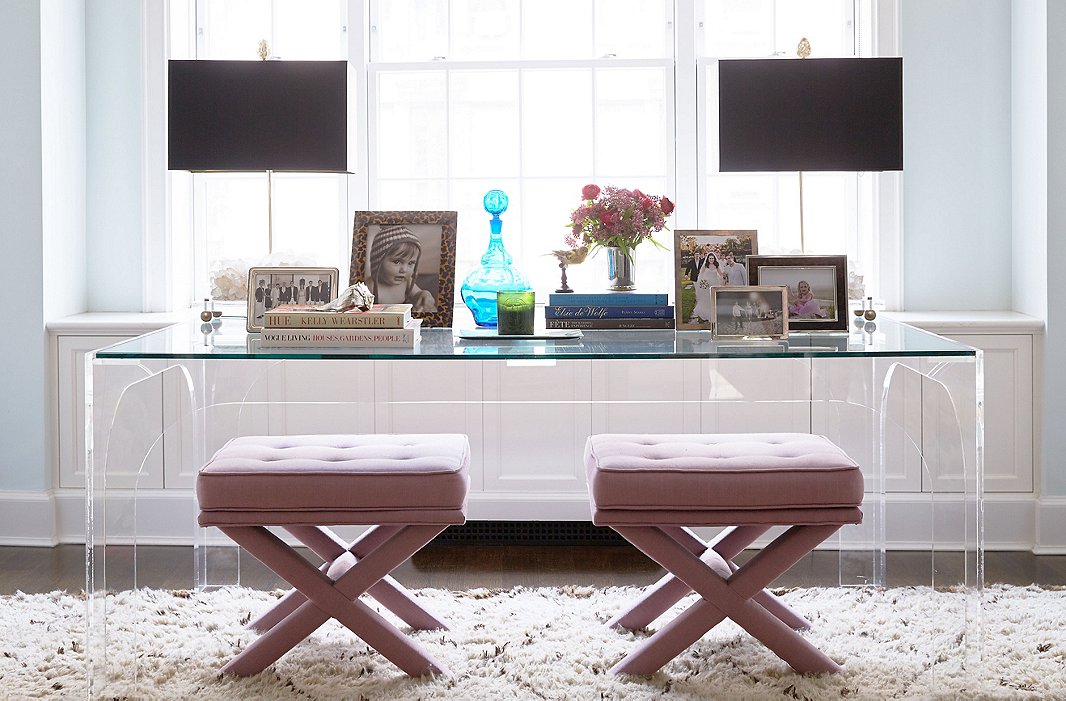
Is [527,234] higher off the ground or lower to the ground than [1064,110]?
lower

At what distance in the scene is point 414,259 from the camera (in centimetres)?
324

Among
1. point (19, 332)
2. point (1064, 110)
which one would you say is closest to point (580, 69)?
point (1064, 110)

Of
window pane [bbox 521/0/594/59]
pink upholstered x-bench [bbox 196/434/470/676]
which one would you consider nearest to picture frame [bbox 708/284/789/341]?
pink upholstered x-bench [bbox 196/434/470/676]

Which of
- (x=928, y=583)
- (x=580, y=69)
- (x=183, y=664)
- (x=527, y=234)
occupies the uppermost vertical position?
(x=580, y=69)

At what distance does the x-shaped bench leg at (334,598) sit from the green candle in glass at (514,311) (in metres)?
0.60

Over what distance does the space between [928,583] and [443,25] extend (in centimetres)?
263

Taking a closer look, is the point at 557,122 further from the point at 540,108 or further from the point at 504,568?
the point at 504,568

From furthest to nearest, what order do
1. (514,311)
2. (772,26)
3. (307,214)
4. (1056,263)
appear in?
(307,214) < (772,26) < (1056,263) < (514,311)

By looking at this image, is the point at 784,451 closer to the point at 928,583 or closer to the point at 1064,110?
the point at 928,583

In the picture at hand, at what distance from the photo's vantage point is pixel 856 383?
3182 millimetres

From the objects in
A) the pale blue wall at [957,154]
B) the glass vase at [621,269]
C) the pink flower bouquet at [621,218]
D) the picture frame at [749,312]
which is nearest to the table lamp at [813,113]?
the pink flower bouquet at [621,218]

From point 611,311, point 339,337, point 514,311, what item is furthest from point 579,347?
point 339,337

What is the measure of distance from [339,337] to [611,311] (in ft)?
2.73

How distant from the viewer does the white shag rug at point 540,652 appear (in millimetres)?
2533
